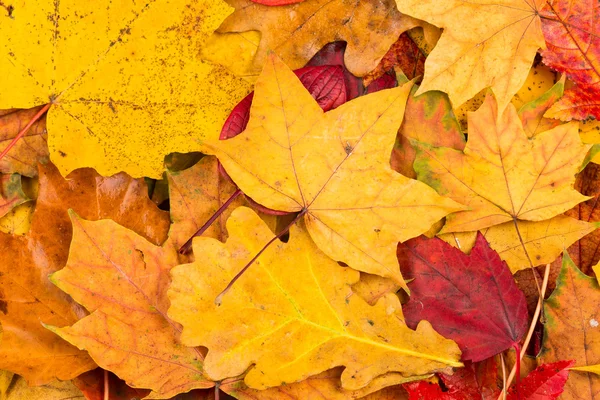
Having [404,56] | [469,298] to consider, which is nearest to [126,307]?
[469,298]

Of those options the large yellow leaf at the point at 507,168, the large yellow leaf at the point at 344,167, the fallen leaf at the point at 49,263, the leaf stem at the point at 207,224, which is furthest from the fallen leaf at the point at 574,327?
the fallen leaf at the point at 49,263

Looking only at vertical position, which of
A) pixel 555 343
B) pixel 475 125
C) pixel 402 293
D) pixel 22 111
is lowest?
pixel 555 343

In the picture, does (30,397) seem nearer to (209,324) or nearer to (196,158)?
(209,324)

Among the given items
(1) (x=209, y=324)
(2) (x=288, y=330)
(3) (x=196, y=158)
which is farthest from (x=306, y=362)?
(3) (x=196, y=158)

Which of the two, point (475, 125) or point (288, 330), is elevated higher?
A: point (475, 125)

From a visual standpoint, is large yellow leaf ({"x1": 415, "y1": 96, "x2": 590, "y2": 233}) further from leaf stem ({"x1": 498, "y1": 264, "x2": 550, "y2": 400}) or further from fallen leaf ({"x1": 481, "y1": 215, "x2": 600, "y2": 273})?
leaf stem ({"x1": 498, "y1": 264, "x2": 550, "y2": 400})

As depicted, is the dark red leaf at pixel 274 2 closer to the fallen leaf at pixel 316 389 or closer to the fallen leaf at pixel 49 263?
the fallen leaf at pixel 49 263
